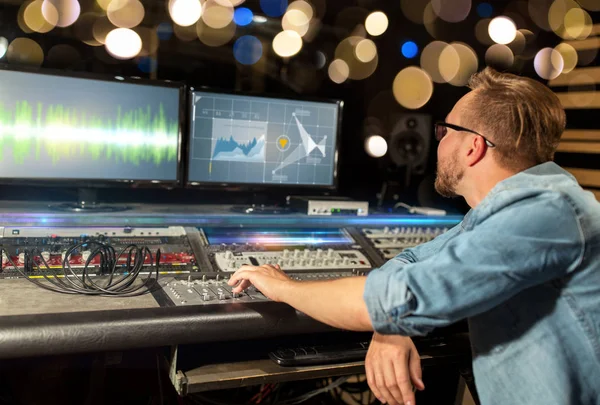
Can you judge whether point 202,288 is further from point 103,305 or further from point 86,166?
point 86,166

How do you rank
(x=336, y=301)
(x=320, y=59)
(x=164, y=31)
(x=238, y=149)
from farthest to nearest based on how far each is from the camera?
(x=320, y=59) → (x=164, y=31) → (x=238, y=149) → (x=336, y=301)

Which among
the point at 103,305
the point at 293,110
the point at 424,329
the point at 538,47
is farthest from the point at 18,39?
the point at 538,47

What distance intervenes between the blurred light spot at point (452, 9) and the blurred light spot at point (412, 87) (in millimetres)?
322

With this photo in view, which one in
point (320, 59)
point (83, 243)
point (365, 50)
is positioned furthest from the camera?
point (365, 50)

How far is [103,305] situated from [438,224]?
4.50 feet

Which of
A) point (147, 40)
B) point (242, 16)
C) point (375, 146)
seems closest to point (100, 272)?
point (147, 40)

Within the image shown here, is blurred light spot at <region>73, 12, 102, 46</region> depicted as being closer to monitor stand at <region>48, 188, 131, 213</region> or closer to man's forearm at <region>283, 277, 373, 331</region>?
monitor stand at <region>48, 188, 131, 213</region>

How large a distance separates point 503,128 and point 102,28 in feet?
5.08

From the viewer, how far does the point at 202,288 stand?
1.42 meters

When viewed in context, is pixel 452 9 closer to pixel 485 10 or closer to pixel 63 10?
pixel 485 10

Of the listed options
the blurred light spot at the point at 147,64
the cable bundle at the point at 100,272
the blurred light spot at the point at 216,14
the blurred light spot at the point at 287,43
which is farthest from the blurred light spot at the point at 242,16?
the cable bundle at the point at 100,272

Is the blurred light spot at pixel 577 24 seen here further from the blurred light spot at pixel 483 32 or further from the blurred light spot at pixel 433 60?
the blurred light spot at pixel 433 60

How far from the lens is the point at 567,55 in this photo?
2727 mm

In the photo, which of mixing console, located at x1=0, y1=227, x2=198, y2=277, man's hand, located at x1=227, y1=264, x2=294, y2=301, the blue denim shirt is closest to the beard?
the blue denim shirt
